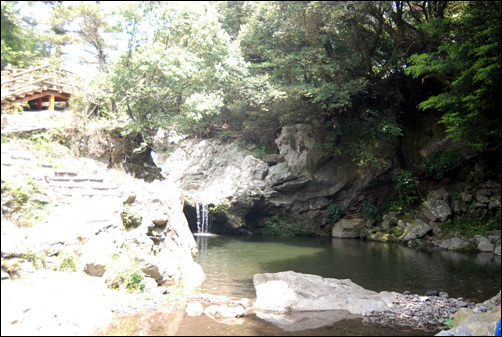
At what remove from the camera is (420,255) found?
47.0ft

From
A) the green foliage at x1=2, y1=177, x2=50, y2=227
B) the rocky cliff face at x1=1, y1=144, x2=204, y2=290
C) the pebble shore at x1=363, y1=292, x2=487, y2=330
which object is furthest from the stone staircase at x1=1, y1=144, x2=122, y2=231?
the pebble shore at x1=363, y1=292, x2=487, y2=330

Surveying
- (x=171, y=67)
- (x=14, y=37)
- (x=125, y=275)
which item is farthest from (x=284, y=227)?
(x=14, y=37)

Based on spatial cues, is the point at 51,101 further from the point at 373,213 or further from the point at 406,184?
the point at 406,184

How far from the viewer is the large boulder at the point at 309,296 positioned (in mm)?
7702

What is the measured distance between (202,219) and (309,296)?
14.0 meters

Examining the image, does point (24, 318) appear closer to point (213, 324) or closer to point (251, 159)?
point (213, 324)

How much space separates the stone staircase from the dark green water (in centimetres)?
326

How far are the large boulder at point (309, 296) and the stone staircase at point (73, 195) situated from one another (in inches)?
155

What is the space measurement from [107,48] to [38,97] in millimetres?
10274

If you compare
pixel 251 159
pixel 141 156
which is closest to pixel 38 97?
pixel 141 156

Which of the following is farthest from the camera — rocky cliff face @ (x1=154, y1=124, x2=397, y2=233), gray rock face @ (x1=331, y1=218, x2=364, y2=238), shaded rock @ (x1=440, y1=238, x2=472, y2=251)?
rocky cliff face @ (x1=154, y1=124, x2=397, y2=233)

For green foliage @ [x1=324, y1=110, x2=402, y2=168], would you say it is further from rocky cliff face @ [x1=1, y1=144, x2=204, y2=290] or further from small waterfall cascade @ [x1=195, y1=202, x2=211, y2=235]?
rocky cliff face @ [x1=1, y1=144, x2=204, y2=290]

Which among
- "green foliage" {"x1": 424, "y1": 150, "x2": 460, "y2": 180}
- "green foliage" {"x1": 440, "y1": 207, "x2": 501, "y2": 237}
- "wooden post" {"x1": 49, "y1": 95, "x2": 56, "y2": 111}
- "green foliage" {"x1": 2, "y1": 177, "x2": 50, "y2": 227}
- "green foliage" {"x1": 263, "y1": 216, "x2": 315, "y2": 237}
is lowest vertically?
"green foliage" {"x1": 263, "y1": 216, "x2": 315, "y2": 237}

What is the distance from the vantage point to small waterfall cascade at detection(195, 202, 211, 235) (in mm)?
20891
